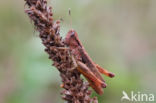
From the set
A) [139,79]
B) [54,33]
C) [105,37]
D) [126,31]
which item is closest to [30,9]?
[54,33]

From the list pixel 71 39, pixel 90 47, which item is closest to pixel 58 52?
pixel 71 39

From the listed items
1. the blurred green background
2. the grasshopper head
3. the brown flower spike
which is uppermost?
the blurred green background

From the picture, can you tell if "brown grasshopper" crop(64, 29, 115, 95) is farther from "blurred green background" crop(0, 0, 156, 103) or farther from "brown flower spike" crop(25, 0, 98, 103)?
"blurred green background" crop(0, 0, 156, 103)

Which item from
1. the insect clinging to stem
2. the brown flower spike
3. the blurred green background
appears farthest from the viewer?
the blurred green background

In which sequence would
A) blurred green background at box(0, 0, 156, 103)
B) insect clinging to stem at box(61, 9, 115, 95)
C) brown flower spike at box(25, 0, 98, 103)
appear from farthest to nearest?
blurred green background at box(0, 0, 156, 103) < insect clinging to stem at box(61, 9, 115, 95) < brown flower spike at box(25, 0, 98, 103)

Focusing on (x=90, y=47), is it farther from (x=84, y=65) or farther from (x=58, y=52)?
(x=58, y=52)

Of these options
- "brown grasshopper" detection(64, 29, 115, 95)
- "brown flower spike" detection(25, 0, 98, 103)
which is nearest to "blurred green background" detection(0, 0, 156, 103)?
"brown grasshopper" detection(64, 29, 115, 95)
